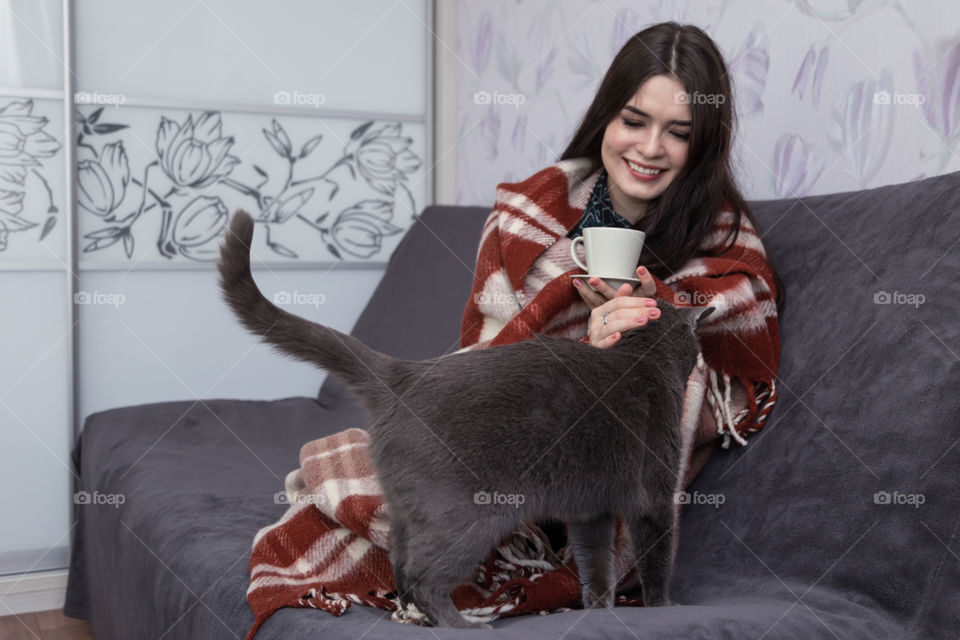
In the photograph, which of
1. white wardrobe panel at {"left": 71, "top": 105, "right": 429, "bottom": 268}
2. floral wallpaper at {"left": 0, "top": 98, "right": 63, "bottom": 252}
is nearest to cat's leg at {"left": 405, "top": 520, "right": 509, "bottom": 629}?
white wardrobe panel at {"left": 71, "top": 105, "right": 429, "bottom": 268}

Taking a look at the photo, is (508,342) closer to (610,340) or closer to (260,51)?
(610,340)

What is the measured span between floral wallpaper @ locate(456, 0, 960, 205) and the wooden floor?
1719 millimetres

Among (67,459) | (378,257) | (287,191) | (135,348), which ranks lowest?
(67,459)

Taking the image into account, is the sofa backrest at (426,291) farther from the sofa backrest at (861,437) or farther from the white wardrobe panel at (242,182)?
the sofa backrest at (861,437)

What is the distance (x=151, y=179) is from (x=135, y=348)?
1.63 feet

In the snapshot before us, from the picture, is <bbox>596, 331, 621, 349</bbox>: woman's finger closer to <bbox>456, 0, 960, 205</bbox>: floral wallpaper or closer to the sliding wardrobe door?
<bbox>456, 0, 960, 205</bbox>: floral wallpaper

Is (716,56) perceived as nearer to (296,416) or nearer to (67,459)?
(296,416)

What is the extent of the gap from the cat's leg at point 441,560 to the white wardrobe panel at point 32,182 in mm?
1882

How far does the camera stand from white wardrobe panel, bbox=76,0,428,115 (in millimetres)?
2492

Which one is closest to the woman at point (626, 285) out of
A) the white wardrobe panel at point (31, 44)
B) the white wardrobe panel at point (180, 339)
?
the white wardrobe panel at point (180, 339)

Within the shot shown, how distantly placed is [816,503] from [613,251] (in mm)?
433

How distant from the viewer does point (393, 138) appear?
2895 millimetres

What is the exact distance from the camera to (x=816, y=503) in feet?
3.83

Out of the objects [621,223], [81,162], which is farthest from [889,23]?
[81,162]
